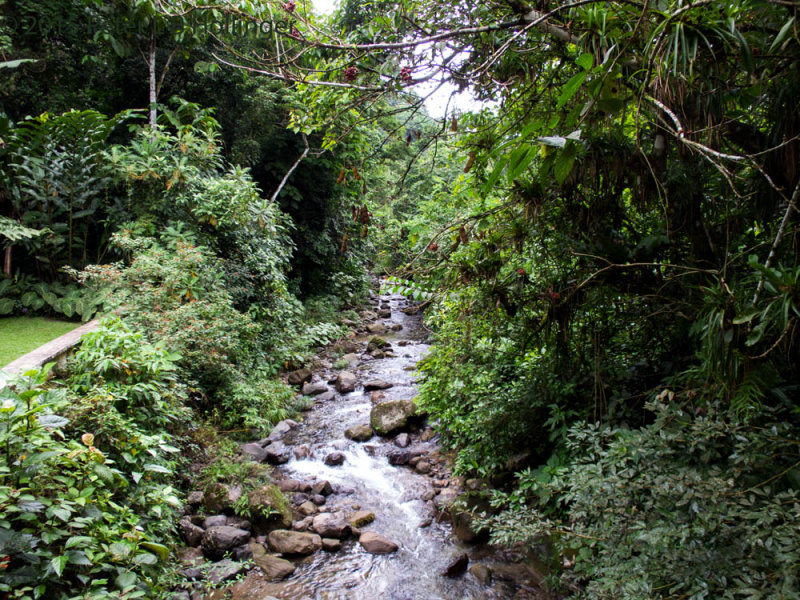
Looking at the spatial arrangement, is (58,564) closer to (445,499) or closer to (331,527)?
(331,527)

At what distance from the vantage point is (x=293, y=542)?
154 inches

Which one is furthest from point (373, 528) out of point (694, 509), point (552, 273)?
point (694, 509)

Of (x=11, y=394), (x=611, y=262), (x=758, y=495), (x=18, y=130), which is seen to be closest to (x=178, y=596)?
(x=11, y=394)

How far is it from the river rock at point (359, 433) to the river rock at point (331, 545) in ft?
6.48

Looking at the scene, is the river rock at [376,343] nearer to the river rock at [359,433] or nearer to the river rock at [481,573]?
the river rock at [359,433]

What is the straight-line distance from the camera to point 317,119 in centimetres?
361

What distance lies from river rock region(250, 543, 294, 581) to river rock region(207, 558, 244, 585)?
0.18 m

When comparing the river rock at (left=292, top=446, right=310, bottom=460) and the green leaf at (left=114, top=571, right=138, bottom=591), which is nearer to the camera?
the green leaf at (left=114, top=571, right=138, bottom=591)

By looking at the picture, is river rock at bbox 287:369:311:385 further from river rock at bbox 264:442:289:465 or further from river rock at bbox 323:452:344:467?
river rock at bbox 323:452:344:467

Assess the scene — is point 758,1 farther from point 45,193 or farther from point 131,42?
point 131,42

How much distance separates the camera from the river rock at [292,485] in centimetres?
487

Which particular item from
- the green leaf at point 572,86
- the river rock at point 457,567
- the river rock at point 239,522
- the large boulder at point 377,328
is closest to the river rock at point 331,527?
the river rock at point 239,522

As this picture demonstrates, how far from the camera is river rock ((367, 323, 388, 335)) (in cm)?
1122

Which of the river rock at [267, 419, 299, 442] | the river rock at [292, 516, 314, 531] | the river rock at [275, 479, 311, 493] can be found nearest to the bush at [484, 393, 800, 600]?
the river rock at [292, 516, 314, 531]
